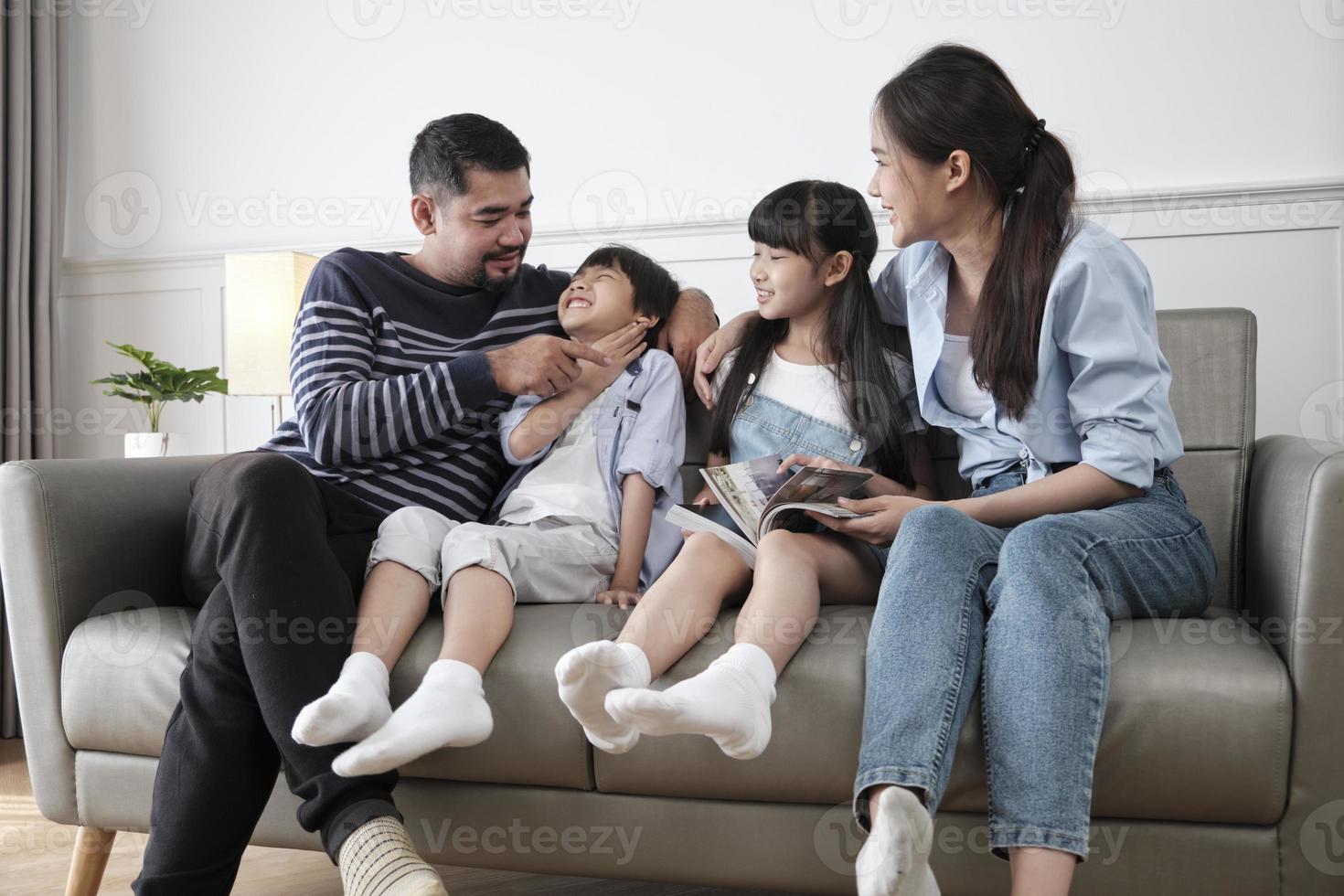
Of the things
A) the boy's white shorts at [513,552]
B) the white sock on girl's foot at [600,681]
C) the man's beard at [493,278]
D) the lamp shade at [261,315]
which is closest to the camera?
the white sock on girl's foot at [600,681]

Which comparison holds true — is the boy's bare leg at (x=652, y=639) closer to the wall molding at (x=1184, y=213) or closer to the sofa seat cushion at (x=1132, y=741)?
the sofa seat cushion at (x=1132, y=741)

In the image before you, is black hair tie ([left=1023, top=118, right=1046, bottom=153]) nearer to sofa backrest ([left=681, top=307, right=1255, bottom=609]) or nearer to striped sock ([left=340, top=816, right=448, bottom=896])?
→ sofa backrest ([left=681, top=307, right=1255, bottom=609])

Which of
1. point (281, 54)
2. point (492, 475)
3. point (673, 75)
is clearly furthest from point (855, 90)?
point (281, 54)

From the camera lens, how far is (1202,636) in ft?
3.98

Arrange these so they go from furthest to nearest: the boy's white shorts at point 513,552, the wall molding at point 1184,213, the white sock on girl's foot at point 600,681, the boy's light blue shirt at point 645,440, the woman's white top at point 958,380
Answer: the wall molding at point 1184,213, the boy's light blue shirt at point 645,440, the woman's white top at point 958,380, the boy's white shorts at point 513,552, the white sock on girl's foot at point 600,681

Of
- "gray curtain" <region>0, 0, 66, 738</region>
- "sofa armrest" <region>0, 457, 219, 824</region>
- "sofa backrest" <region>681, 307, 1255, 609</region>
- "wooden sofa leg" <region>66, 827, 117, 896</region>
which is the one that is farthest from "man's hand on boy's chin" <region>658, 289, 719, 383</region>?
"gray curtain" <region>0, 0, 66, 738</region>

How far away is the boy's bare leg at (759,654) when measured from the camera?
1.01 meters

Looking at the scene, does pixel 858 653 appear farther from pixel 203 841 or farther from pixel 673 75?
pixel 673 75

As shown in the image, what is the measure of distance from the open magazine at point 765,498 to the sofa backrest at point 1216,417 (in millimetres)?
370

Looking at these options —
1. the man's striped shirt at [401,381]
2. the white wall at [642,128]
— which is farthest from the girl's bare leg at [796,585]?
the white wall at [642,128]

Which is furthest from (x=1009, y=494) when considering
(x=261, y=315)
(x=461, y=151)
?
(x=261, y=315)

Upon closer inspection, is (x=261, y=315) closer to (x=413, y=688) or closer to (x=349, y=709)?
(x=413, y=688)

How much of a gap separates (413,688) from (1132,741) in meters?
0.81

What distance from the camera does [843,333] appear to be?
5.41 ft
